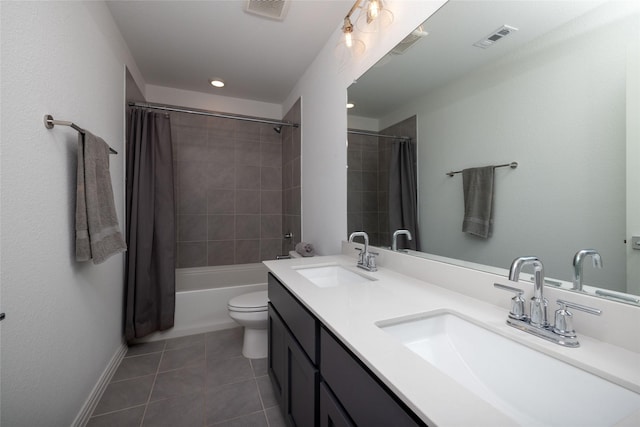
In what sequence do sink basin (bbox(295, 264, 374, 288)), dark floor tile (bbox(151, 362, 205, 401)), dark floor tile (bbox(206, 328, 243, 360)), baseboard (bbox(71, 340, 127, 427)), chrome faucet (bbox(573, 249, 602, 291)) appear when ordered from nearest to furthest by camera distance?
chrome faucet (bbox(573, 249, 602, 291)), baseboard (bbox(71, 340, 127, 427)), sink basin (bbox(295, 264, 374, 288)), dark floor tile (bbox(151, 362, 205, 401)), dark floor tile (bbox(206, 328, 243, 360))

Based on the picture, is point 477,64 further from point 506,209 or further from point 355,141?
point 355,141

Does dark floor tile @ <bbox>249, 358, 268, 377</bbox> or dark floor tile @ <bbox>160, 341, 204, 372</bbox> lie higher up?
dark floor tile @ <bbox>249, 358, 268, 377</bbox>

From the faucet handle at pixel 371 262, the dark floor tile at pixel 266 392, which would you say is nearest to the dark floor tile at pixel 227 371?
the dark floor tile at pixel 266 392

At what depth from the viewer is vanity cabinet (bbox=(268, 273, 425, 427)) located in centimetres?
54

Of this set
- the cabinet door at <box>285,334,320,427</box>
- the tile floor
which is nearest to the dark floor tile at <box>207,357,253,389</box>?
the tile floor

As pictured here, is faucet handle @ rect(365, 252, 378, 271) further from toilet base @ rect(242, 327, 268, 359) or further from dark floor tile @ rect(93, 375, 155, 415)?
dark floor tile @ rect(93, 375, 155, 415)

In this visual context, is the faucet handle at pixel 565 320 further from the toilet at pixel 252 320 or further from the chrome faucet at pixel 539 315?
the toilet at pixel 252 320

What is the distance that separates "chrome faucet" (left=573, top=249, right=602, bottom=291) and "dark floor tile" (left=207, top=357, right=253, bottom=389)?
69.7 inches

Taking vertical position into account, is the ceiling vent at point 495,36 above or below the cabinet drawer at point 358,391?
above

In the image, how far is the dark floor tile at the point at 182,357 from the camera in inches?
71.7

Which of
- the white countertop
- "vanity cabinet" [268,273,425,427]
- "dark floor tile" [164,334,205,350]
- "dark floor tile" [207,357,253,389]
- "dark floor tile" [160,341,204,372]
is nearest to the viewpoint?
the white countertop

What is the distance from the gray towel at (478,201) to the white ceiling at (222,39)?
1.41 meters

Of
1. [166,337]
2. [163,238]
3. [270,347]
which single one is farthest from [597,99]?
[166,337]

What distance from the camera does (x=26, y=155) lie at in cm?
92
